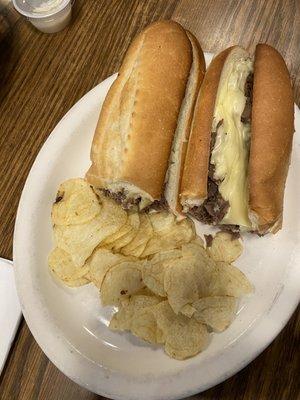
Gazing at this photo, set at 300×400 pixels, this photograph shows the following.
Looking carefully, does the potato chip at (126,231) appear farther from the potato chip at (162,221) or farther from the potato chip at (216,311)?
the potato chip at (216,311)

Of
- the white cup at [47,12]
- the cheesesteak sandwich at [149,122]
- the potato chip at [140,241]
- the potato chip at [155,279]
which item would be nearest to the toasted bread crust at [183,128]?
the cheesesteak sandwich at [149,122]

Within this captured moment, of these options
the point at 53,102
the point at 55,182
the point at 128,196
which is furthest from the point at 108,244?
the point at 53,102

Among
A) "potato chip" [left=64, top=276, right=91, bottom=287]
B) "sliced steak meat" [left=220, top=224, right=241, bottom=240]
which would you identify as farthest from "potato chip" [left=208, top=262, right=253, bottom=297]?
"potato chip" [left=64, top=276, right=91, bottom=287]

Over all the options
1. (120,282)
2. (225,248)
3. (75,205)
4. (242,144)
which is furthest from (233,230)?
(75,205)

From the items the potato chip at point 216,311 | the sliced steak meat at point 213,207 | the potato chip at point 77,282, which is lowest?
the potato chip at point 77,282

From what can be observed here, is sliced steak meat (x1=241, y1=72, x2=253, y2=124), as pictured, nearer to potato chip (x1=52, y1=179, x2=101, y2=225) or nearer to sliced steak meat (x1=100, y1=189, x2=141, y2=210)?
sliced steak meat (x1=100, y1=189, x2=141, y2=210)

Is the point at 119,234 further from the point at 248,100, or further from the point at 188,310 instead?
the point at 248,100
